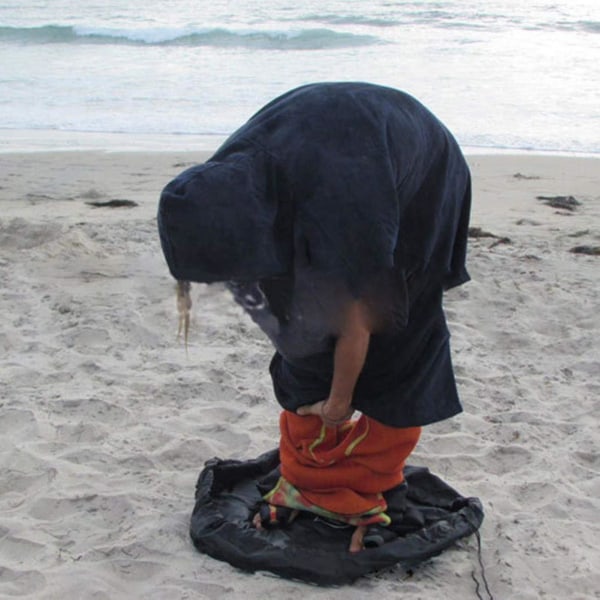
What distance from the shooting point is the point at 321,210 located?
7.00ft

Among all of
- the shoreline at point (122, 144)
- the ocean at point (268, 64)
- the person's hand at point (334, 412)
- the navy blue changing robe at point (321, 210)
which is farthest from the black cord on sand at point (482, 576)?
the ocean at point (268, 64)

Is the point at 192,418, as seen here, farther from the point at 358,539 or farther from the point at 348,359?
the point at 348,359

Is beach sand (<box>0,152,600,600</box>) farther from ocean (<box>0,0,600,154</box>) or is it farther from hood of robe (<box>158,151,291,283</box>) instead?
ocean (<box>0,0,600,154</box>)

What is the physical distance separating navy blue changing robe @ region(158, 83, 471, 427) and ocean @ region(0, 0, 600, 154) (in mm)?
8207

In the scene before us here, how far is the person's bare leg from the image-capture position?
281cm

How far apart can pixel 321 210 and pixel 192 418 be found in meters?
1.86

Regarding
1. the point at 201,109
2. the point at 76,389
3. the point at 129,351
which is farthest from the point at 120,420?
the point at 201,109

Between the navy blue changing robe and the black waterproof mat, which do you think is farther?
the black waterproof mat

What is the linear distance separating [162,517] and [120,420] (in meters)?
0.75

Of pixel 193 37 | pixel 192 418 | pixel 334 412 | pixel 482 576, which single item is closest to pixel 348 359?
pixel 334 412

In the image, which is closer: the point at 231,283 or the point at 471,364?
the point at 231,283

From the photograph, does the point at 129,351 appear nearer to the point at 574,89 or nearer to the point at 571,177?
the point at 571,177

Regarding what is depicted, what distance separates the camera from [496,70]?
15.6 metres

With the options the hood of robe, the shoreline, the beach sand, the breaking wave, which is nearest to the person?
the hood of robe
